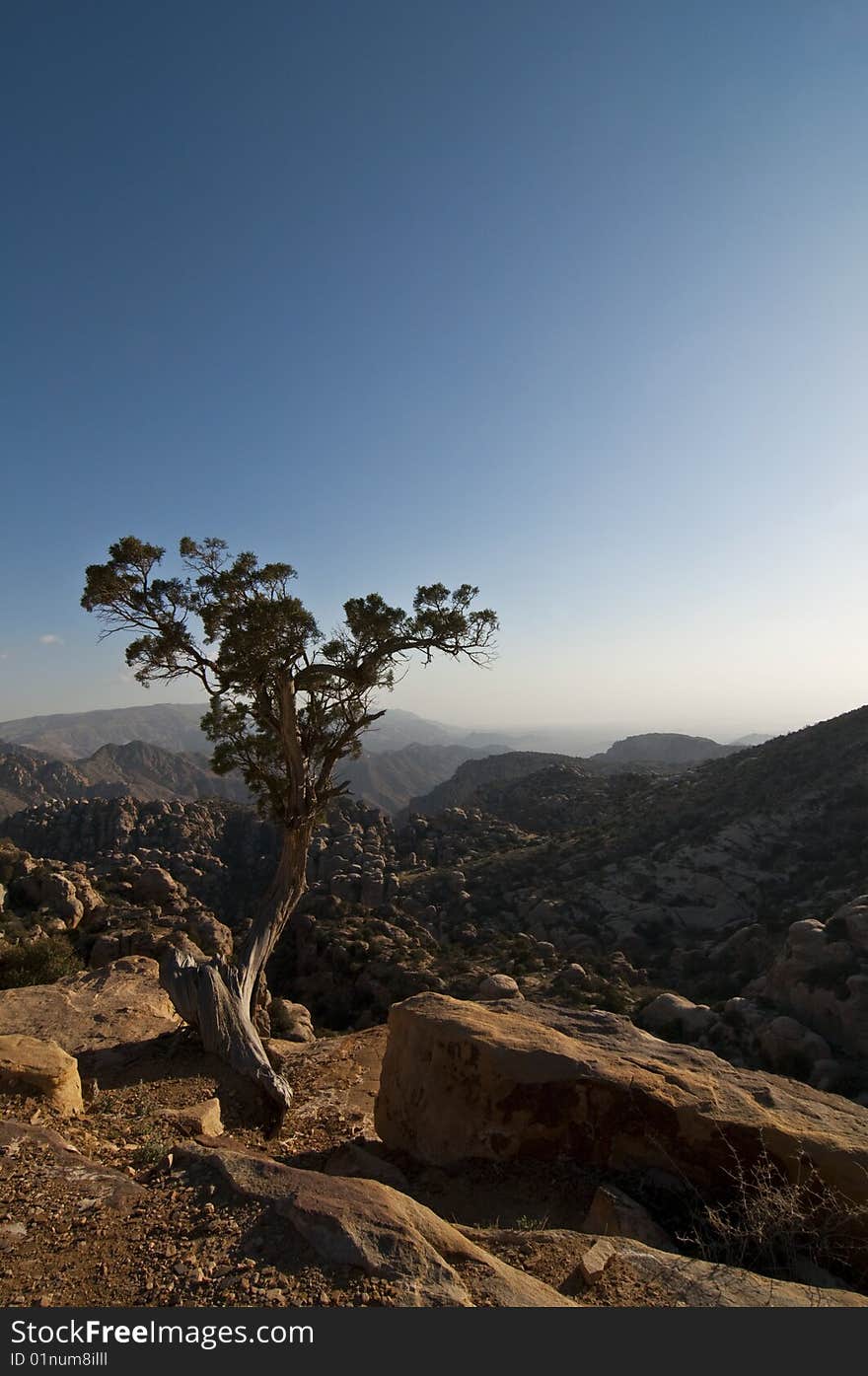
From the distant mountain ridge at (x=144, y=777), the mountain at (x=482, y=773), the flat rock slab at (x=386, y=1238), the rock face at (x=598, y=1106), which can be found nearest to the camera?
the flat rock slab at (x=386, y=1238)

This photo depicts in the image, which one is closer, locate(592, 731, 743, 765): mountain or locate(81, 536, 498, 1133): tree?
locate(81, 536, 498, 1133): tree

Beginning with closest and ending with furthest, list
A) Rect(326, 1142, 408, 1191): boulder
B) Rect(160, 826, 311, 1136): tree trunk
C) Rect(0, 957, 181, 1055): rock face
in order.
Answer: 1. Rect(326, 1142, 408, 1191): boulder
2. Rect(160, 826, 311, 1136): tree trunk
3. Rect(0, 957, 181, 1055): rock face

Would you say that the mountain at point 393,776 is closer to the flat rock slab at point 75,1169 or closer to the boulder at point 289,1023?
the boulder at point 289,1023

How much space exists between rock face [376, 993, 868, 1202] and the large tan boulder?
13.4 feet

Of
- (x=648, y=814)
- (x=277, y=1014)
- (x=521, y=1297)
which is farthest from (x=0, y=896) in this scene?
(x=648, y=814)

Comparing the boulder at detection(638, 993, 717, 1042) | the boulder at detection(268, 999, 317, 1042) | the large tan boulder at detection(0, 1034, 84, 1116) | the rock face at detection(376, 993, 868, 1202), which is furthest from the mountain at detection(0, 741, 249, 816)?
the rock face at detection(376, 993, 868, 1202)

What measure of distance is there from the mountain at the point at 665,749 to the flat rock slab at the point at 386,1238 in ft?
392

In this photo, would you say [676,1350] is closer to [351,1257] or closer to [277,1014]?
[351,1257]

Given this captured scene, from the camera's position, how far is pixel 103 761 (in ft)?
429

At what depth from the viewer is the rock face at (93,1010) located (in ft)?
36.9

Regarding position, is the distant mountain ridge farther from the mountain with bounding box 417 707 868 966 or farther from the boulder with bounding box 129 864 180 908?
the boulder with bounding box 129 864 180 908

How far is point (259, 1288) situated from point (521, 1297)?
1.75 m

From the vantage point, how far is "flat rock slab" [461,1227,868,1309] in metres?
Result: 4.35

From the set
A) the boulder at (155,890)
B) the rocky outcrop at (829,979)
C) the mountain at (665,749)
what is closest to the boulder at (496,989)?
the rocky outcrop at (829,979)
